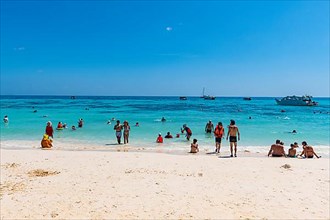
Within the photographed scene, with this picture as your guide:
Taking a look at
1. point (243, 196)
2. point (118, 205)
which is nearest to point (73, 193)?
point (118, 205)

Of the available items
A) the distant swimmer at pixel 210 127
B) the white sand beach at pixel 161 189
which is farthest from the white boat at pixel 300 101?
the white sand beach at pixel 161 189

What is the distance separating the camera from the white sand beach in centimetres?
700

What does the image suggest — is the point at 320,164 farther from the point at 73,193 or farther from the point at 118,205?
the point at 73,193

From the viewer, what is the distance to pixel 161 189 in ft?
28.0

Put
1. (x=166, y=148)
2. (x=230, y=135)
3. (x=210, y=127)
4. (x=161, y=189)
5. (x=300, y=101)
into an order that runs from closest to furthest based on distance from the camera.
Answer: (x=161, y=189), (x=230, y=135), (x=166, y=148), (x=210, y=127), (x=300, y=101)

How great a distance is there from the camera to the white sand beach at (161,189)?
7.00m

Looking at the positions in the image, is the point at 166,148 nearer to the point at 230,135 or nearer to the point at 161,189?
the point at 230,135

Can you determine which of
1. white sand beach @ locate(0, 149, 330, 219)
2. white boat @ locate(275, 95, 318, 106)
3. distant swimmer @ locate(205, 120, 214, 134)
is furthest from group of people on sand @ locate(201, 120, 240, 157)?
white boat @ locate(275, 95, 318, 106)

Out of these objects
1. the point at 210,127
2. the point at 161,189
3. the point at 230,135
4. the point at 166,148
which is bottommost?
the point at 166,148

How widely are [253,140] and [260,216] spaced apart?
15.0 metres

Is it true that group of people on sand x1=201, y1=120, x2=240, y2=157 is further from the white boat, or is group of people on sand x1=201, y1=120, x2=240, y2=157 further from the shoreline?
the white boat

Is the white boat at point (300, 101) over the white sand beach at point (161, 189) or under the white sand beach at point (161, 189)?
over

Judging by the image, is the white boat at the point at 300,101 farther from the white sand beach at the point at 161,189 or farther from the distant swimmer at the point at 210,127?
the white sand beach at the point at 161,189

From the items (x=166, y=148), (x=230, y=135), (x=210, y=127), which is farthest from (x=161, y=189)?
(x=210, y=127)
